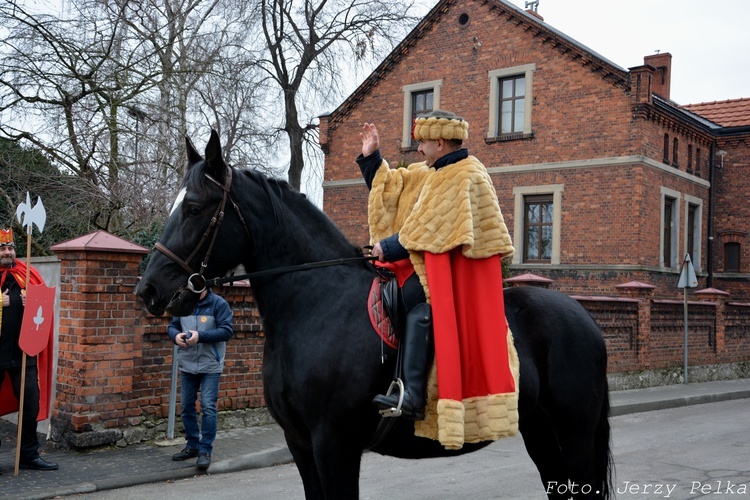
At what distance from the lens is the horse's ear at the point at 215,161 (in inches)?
149

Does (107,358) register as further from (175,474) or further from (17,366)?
(175,474)

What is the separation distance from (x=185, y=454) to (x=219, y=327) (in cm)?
137

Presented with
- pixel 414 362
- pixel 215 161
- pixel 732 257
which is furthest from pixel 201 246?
pixel 732 257

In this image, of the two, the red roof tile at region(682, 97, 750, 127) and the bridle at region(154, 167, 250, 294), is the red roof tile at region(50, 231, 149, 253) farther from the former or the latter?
the red roof tile at region(682, 97, 750, 127)

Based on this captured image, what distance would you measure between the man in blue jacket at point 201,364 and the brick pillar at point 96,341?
29.0 inches

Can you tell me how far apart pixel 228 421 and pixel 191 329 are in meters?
2.01

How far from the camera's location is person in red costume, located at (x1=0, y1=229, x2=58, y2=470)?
7254 millimetres

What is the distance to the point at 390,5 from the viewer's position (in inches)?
1158

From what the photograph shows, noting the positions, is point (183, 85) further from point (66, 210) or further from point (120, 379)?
point (120, 379)

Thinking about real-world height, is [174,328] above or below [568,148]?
below

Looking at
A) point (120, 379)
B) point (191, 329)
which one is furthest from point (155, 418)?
point (191, 329)

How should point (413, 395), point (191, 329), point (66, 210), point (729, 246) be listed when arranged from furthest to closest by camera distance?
point (729, 246), point (66, 210), point (191, 329), point (413, 395)

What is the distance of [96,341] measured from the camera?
7973 mm

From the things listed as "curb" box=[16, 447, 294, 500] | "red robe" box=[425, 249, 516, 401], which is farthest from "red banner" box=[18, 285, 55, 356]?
"red robe" box=[425, 249, 516, 401]
